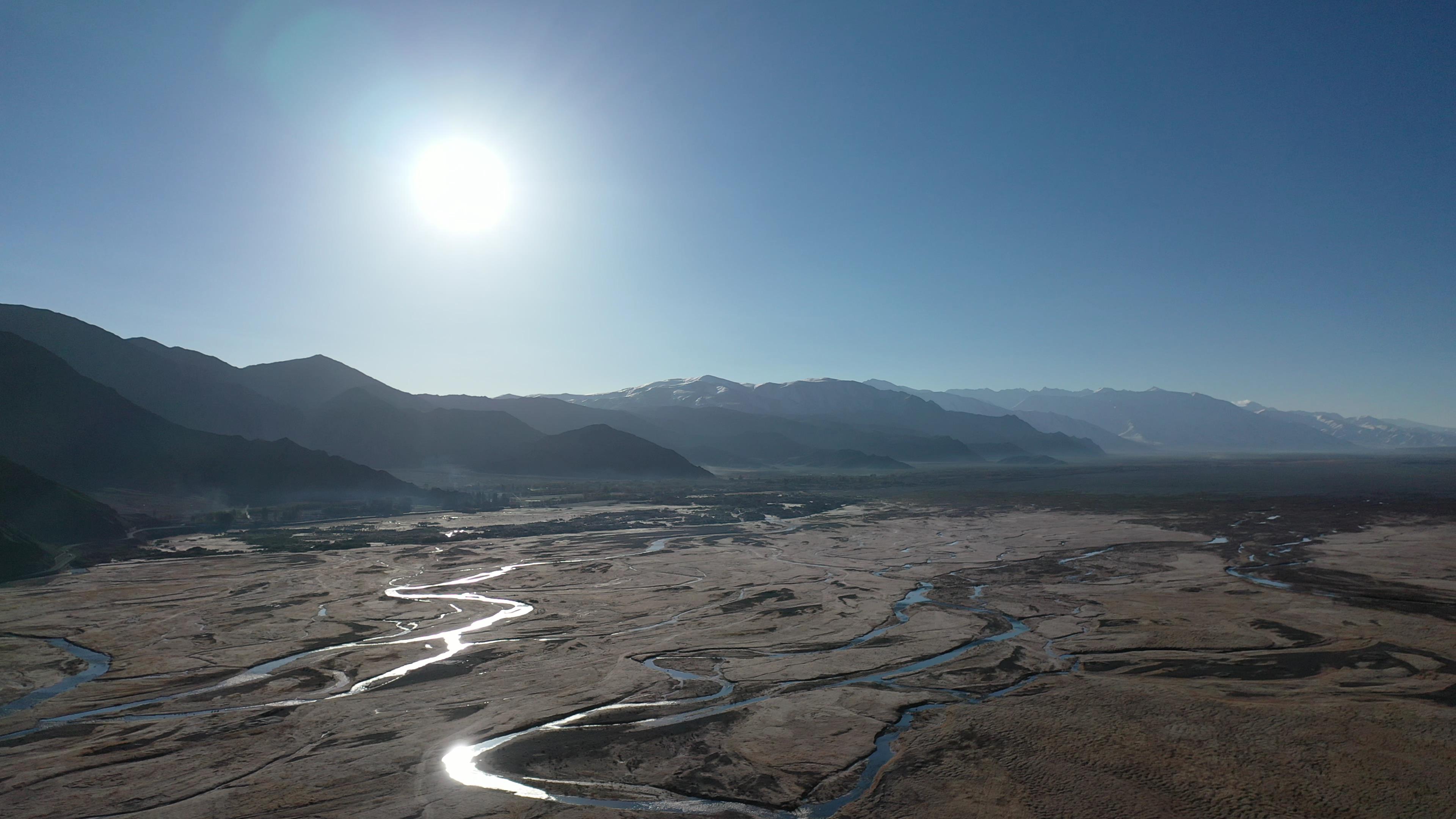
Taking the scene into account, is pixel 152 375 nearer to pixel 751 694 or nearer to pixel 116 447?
pixel 116 447

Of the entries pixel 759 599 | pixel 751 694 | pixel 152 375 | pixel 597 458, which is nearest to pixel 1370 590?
pixel 759 599

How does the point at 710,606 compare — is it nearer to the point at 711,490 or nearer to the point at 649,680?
the point at 649,680

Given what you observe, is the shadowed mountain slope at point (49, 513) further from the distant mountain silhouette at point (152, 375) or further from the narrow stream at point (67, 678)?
the distant mountain silhouette at point (152, 375)

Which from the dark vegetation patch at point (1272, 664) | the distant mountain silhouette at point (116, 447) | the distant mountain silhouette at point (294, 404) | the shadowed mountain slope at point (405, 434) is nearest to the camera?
the dark vegetation patch at point (1272, 664)

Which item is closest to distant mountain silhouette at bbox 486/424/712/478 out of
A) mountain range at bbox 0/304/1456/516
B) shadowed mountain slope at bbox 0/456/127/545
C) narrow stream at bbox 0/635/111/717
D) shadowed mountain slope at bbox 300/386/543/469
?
mountain range at bbox 0/304/1456/516

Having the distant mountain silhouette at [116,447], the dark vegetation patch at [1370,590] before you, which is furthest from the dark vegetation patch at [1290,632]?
the distant mountain silhouette at [116,447]
